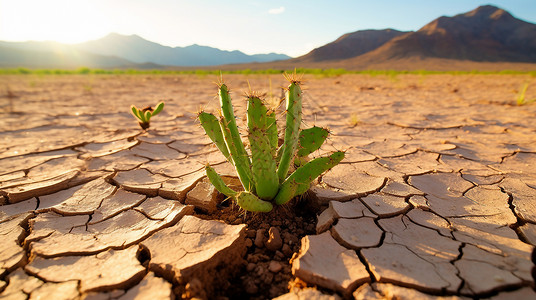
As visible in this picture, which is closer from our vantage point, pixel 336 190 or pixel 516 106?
pixel 336 190

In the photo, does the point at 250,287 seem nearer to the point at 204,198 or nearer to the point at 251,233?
the point at 251,233

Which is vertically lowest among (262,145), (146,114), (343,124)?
(343,124)

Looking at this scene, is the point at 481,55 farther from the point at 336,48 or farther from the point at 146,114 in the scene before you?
the point at 146,114

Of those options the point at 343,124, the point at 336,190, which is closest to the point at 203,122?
the point at 336,190

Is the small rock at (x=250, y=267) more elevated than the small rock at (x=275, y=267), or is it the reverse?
the small rock at (x=275, y=267)

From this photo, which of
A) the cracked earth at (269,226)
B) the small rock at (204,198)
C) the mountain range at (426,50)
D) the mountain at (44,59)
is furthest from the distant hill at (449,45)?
the mountain at (44,59)

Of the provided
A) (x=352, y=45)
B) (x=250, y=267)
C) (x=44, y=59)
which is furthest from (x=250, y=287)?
(x=44, y=59)

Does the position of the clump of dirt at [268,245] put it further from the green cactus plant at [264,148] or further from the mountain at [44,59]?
the mountain at [44,59]
